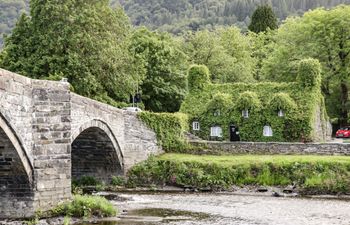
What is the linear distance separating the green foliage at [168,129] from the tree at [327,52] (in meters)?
18.1

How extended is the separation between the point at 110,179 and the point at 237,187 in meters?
7.34

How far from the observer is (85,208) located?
75.2ft

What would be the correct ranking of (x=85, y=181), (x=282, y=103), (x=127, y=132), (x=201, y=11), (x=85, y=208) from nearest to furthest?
(x=85, y=208) < (x=85, y=181) < (x=127, y=132) < (x=282, y=103) < (x=201, y=11)

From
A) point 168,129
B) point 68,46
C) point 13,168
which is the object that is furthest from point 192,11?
point 13,168

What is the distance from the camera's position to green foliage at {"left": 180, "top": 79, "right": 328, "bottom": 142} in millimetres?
44906

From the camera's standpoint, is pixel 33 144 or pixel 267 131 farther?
pixel 267 131

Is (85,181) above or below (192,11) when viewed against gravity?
below

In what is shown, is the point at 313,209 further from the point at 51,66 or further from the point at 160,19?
the point at 160,19

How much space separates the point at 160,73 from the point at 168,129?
1730 cm

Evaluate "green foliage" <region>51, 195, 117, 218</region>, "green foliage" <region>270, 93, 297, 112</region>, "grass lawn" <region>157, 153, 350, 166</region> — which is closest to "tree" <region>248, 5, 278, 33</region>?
"green foliage" <region>270, 93, 297, 112</region>

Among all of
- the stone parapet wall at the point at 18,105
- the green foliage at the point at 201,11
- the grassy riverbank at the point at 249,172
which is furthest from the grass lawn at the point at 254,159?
the green foliage at the point at 201,11

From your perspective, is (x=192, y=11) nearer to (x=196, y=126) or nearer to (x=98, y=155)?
(x=196, y=126)

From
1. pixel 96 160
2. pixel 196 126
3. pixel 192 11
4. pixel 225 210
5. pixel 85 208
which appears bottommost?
pixel 225 210

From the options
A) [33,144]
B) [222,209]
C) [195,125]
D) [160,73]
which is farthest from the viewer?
[160,73]
